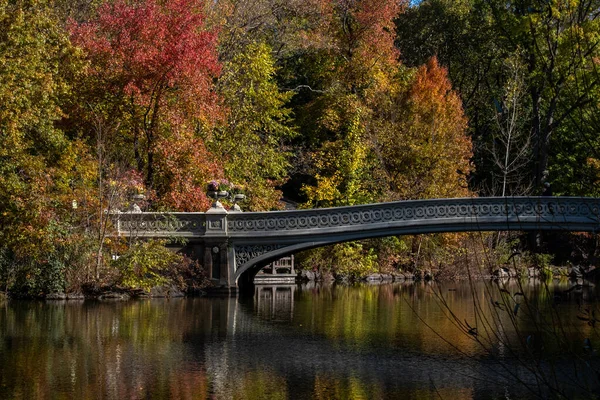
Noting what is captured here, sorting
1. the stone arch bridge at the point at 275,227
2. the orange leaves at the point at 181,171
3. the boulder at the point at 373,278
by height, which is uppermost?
the orange leaves at the point at 181,171

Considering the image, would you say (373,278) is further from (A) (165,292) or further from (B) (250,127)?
(A) (165,292)

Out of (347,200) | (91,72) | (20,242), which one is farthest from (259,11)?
(20,242)

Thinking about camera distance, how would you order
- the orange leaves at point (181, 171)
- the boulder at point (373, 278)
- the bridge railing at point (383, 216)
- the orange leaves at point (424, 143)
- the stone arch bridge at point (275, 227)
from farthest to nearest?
1. the orange leaves at point (424, 143)
2. the boulder at point (373, 278)
3. the orange leaves at point (181, 171)
4. the stone arch bridge at point (275, 227)
5. the bridge railing at point (383, 216)

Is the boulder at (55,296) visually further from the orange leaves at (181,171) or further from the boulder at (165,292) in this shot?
the orange leaves at (181,171)

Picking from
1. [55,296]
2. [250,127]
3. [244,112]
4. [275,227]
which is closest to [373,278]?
[250,127]

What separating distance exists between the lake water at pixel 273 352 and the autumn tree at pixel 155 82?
576cm

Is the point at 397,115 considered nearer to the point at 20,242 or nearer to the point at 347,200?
the point at 347,200

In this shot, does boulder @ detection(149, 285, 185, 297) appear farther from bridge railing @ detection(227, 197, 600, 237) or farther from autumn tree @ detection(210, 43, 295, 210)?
autumn tree @ detection(210, 43, 295, 210)

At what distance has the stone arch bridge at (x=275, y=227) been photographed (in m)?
28.1

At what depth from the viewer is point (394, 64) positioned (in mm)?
45438

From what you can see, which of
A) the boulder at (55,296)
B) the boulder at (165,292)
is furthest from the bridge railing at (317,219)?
the boulder at (55,296)

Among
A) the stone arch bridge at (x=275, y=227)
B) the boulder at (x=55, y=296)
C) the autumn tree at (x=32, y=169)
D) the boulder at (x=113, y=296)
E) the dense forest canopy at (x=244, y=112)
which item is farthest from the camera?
the stone arch bridge at (x=275, y=227)

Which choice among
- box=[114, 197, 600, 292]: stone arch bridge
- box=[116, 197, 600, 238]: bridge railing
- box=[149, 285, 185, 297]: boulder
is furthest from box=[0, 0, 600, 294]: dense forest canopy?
box=[114, 197, 600, 292]: stone arch bridge

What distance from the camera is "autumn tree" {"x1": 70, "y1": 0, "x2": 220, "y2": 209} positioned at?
99.6ft
